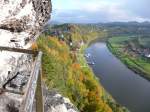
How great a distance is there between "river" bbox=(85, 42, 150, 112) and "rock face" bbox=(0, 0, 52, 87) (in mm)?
57187

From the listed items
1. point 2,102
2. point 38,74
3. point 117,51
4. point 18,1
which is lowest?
point 117,51

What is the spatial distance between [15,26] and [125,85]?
79.4 metres

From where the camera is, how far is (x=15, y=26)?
26.6 feet

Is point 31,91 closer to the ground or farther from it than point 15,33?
closer to the ground

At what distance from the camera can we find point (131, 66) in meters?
119

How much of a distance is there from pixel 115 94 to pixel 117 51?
266 feet

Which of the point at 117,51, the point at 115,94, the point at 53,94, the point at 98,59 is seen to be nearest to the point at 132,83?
the point at 115,94

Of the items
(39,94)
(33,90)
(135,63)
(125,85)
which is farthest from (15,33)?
(135,63)

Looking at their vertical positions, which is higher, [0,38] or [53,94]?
[0,38]

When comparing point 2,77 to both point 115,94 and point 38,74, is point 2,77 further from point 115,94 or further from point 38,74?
point 115,94

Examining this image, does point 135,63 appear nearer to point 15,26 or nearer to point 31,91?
point 15,26

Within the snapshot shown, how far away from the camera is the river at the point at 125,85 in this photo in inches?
2729

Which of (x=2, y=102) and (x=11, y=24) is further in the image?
(x=11, y=24)

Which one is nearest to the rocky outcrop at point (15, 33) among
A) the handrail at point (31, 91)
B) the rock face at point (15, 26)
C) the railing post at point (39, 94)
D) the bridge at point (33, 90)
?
the rock face at point (15, 26)
